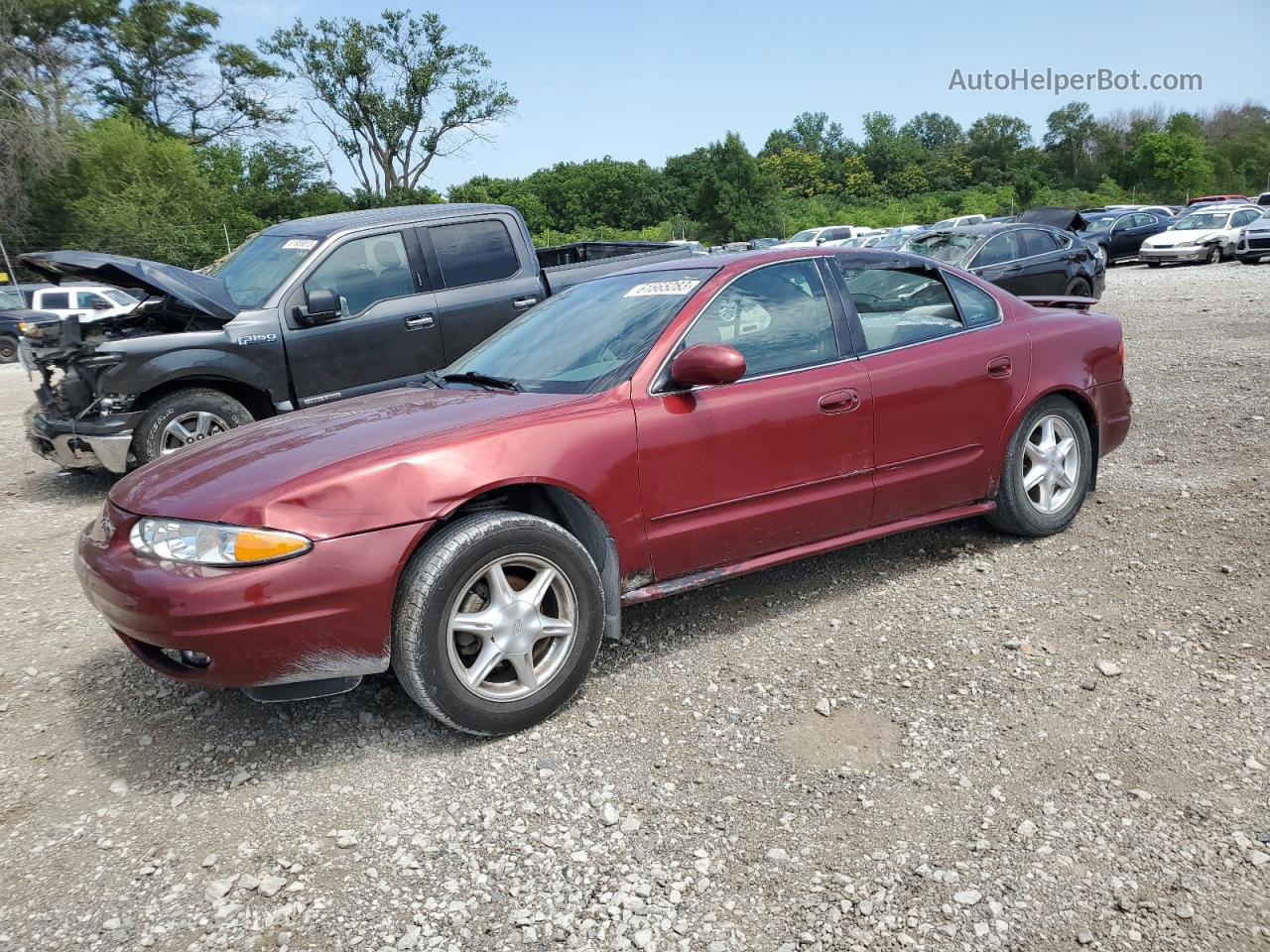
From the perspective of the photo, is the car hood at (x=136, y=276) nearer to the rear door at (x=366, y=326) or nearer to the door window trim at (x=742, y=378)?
the rear door at (x=366, y=326)

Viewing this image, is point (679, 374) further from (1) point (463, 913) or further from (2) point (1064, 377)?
(2) point (1064, 377)

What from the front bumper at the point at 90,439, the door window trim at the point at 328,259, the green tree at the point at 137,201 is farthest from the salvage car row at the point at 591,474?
the green tree at the point at 137,201

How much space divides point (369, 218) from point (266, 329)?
3.95 ft

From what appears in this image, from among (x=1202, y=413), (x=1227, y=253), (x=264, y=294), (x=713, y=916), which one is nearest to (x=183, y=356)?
(x=264, y=294)

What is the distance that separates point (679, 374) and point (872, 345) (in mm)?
1105

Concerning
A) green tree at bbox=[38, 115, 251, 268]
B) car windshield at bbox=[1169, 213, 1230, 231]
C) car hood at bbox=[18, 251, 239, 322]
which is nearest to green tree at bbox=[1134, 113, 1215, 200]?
car windshield at bbox=[1169, 213, 1230, 231]

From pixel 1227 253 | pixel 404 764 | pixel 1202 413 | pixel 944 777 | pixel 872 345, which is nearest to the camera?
pixel 944 777

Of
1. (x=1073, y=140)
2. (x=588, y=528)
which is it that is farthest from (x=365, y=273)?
(x=1073, y=140)

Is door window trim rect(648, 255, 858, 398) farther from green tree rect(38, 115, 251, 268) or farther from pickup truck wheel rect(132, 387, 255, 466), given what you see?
green tree rect(38, 115, 251, 268)

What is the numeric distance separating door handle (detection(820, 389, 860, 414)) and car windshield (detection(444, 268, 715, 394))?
707 mm

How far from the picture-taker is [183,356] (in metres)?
6.58

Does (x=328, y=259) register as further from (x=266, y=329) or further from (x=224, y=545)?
(x=224, y=545)

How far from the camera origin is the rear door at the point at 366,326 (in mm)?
6809

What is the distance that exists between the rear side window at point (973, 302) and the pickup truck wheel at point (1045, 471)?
50 cm
